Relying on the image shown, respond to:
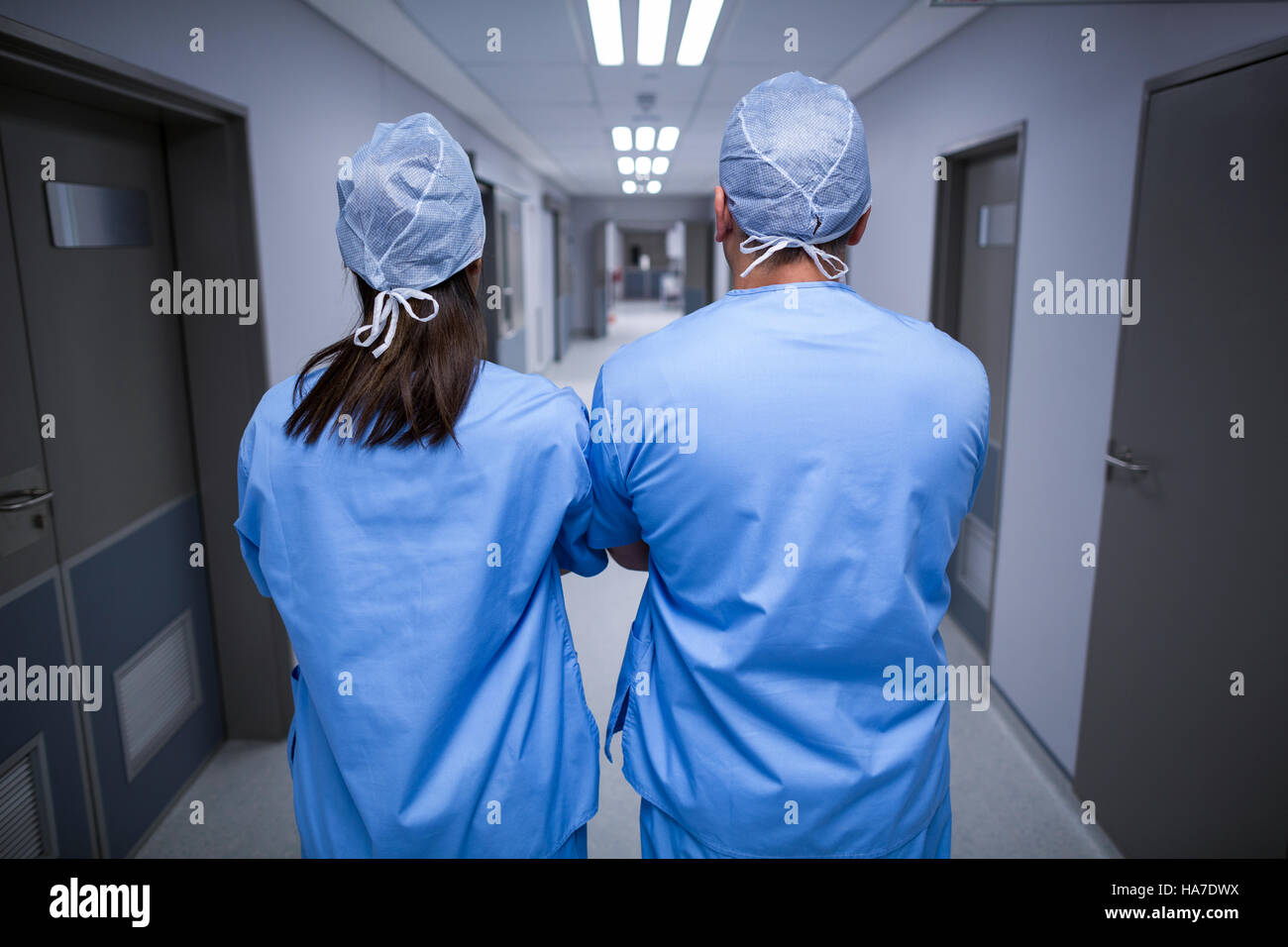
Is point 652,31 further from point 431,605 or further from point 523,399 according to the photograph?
point 431,605

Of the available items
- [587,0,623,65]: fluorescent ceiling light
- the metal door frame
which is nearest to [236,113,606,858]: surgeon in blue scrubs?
[587,0,623,65]: fluorescent ceiling light

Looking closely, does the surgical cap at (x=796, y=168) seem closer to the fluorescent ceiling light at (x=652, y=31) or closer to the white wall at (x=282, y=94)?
the white wall at (x=282, y=94)

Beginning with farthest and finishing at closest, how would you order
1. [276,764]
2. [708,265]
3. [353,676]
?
[708,265]
[276,764]
[353,676]

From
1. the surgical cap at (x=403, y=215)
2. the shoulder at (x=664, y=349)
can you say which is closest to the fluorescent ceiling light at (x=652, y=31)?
the surgical cap at (x=403, y=215)

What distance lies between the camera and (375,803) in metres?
0.95

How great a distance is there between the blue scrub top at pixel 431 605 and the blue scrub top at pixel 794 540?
0.12 m

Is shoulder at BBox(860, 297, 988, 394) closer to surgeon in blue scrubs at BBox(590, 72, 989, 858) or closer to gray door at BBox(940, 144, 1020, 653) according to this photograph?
surgeon in blue scrubs at BBox(590, 72, 989, 858)

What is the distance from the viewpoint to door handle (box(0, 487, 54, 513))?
1.49 metres

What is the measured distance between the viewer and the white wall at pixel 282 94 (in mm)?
1610

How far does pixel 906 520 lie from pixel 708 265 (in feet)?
34.9

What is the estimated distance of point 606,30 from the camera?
8.87 ft

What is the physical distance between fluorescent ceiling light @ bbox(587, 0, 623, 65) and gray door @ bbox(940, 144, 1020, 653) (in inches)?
44.3

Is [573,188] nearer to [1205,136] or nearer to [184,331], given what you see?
[184,331]
